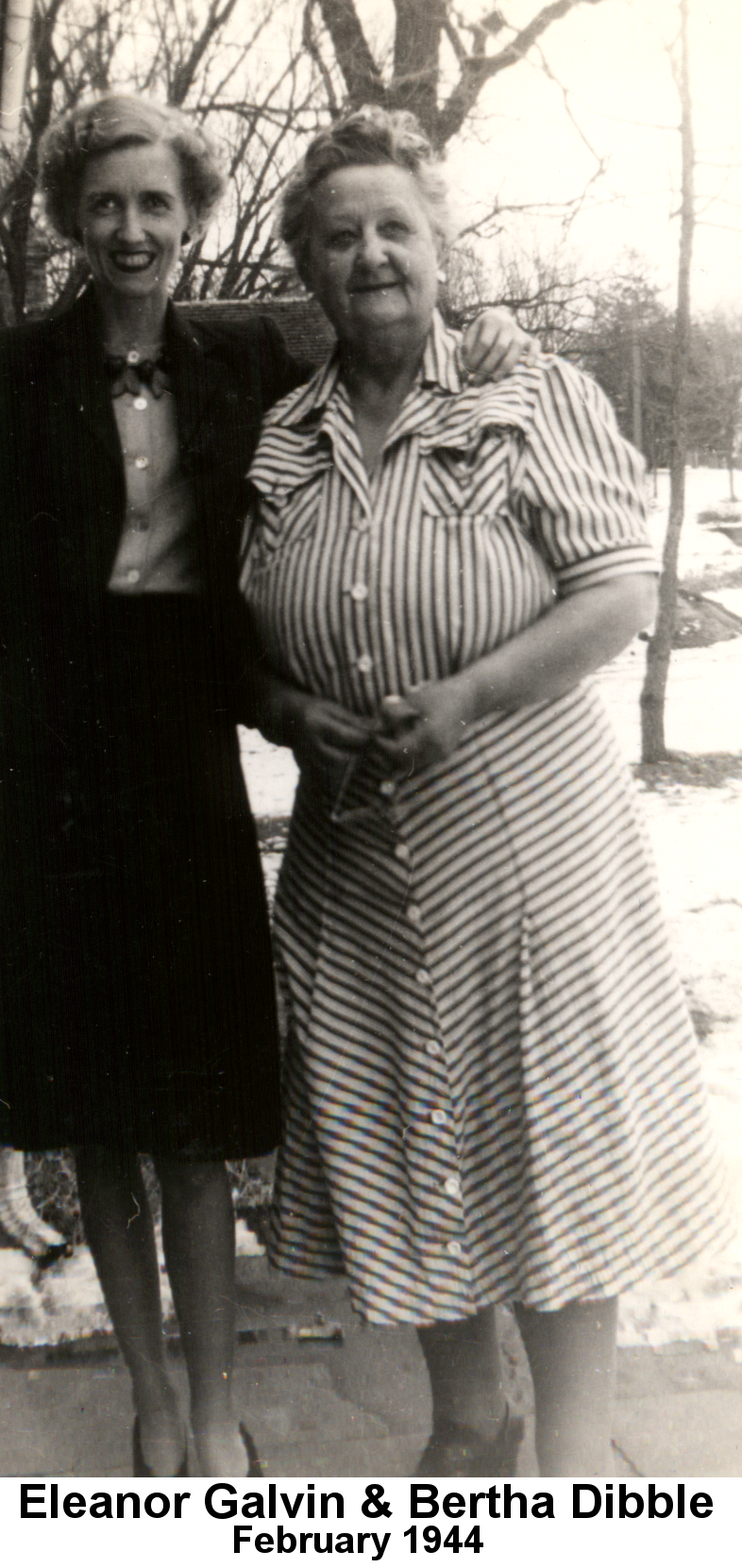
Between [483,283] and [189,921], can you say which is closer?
[189,921]

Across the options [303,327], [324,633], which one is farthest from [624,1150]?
[303,327]

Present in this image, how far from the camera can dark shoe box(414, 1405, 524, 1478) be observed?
199cm

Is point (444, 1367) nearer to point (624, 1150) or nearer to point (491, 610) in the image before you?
point (624, 1150)

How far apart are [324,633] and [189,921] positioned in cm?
51

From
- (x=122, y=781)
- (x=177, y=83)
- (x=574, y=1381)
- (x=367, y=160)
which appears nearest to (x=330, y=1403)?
(x=574, y=1381)

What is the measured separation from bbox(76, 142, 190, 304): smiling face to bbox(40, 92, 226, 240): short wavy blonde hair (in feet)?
0.06

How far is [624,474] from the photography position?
1.62 meters

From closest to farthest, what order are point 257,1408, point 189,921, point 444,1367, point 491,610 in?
point 491,610
point 189,921
point 444,1367
point 257,1408

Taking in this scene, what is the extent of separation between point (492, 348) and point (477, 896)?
762 millimetres

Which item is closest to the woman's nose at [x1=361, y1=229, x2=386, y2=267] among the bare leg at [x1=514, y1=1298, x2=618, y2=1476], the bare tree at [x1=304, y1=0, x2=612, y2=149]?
the bare tree at [x1=304, y1=0, x2=612, y2=149]

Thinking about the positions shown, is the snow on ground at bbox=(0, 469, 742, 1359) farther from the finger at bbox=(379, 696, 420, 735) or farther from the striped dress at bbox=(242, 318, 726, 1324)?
the finger at bbox=(379, 696, 420, 735)

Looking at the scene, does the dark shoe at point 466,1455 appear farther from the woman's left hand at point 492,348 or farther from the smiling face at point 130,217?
the smiling face at point 130,217

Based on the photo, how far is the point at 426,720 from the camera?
63.2 inches

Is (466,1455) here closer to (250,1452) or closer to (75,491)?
(250,1452)
